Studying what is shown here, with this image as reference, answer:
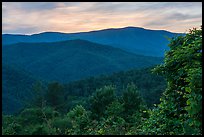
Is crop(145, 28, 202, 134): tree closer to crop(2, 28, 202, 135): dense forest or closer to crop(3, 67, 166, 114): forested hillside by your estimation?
crop(2, 28, 202, 135): dense forest

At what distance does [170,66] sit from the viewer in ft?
22.6

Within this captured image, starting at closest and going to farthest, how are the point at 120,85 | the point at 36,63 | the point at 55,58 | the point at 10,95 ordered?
the point at 120,85, the point at 10,95, the point at 36,63, the point at 55,58

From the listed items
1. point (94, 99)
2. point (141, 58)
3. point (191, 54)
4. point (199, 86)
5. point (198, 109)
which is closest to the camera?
point (198, 109)

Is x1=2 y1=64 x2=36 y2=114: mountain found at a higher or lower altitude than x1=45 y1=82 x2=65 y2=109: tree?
lower

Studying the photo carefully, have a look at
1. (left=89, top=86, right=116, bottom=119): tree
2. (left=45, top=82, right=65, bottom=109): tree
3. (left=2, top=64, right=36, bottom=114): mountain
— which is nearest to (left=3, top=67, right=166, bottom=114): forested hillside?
(left=2, top=64, right=36, bottom=114): mountain

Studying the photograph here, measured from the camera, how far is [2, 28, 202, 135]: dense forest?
15.9ft

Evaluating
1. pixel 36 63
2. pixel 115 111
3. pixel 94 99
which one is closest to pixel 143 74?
pixel 94 99

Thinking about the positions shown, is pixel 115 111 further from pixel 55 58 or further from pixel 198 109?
pixel 55 58

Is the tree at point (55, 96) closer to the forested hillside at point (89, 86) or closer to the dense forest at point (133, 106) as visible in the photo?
the dense forest at point (133, 106)

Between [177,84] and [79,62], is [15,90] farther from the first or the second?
[79,62]

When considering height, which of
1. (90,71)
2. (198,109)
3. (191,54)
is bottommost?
(90,71)

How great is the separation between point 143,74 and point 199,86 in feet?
188

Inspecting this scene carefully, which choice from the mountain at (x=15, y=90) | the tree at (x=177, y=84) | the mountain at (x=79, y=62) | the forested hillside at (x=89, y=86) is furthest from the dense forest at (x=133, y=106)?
the mountain at (x=79, y=62)

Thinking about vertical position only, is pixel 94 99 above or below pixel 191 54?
below
